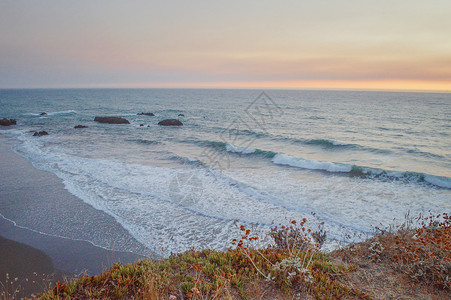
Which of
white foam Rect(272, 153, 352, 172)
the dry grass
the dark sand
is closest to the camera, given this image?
the dry grass

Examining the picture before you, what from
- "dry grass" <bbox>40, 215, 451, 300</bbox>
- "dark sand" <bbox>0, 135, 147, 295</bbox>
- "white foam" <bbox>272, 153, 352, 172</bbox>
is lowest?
"dark sand" <bbox>0, 135, 147, 295</bbox>

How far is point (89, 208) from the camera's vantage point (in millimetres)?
9922

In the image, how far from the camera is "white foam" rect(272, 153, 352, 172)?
634 inches

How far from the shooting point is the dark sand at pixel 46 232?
254 inches

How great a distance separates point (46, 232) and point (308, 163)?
47.5 feet

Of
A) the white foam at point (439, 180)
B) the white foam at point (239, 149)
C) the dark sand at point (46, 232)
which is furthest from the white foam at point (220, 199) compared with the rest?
the white foam at point (239, 149)

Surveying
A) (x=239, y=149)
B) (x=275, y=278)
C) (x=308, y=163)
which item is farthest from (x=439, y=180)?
(x=275, y=278)

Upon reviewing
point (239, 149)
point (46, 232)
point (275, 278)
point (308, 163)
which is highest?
point (275, 278)

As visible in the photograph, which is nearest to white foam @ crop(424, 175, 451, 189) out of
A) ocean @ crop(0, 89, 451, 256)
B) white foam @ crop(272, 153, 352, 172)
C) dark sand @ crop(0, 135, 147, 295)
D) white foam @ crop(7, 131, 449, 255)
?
ocean @ crop(0, 89, 451, 256)

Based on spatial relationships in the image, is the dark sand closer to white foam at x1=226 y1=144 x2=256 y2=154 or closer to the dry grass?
the dry grass

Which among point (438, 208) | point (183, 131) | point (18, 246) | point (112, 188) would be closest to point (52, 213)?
point (18, 246)

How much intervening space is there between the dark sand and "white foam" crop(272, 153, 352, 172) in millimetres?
11980

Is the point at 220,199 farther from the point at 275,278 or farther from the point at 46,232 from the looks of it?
the point at 275,278

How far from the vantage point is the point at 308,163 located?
17.2m
